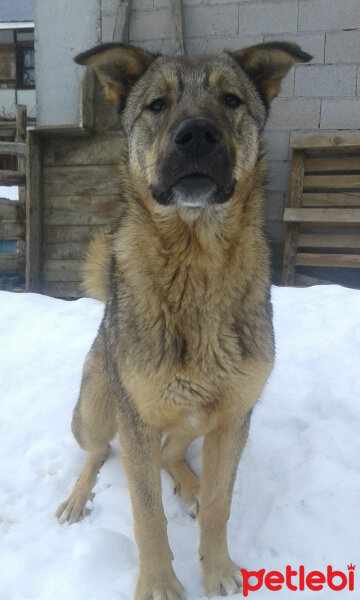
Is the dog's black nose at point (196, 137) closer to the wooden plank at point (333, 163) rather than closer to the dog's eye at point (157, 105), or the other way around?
the dog's eye at point (157, 105)

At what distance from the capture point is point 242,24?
573 centimetres

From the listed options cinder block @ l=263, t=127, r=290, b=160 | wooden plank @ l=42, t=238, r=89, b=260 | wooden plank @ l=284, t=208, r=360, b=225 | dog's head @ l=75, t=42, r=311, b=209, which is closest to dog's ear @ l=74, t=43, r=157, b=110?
dog's head @ l=75, t=42, r=311, b=209

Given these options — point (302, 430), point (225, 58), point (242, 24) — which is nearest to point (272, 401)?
point (302, 430)

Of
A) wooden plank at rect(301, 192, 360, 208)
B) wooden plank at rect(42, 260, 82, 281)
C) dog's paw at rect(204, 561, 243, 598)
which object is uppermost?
wooden plank at rect(301, 192, 360, 208)

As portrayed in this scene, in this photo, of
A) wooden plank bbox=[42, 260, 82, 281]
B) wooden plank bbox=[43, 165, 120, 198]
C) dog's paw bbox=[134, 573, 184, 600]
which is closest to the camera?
dog's paw bbox=[134, 573, 184, 600]

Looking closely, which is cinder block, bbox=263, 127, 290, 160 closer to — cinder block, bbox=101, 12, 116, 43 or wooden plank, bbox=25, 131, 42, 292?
cinder block, bbox=101, 12, 116, 43

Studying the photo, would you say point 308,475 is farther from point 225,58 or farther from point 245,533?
point 225,58

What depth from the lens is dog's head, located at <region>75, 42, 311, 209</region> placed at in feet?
5.63

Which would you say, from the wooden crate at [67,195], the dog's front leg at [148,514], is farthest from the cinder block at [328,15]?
the dog's front leg at [148,514]

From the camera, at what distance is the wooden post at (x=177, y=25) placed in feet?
18.6

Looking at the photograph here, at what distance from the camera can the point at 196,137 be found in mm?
1675

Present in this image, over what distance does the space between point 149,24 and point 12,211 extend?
3.04 m

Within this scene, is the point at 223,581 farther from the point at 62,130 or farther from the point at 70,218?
the point at 62,130

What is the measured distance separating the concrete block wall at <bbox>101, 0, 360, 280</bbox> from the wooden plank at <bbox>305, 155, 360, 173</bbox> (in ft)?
1.00
